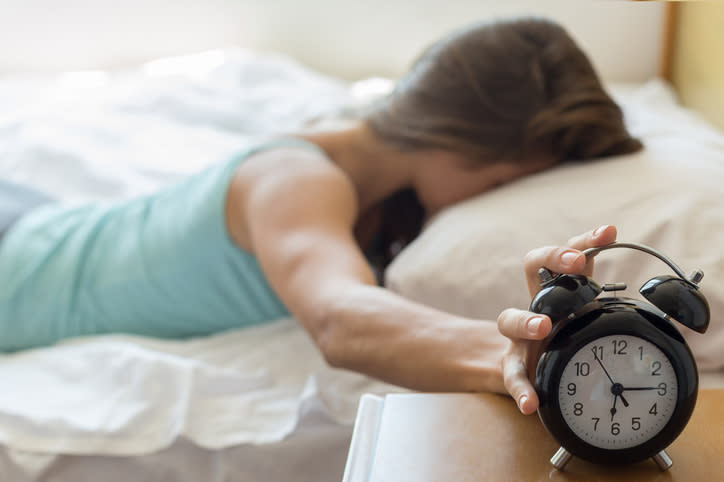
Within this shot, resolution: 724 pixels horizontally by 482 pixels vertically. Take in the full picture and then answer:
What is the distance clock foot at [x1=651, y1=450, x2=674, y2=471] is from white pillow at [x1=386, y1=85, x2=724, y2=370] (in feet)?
0.86

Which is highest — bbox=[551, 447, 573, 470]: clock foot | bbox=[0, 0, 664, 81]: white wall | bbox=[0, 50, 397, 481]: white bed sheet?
bbox=[551, 447, 573, 470]: clock foot

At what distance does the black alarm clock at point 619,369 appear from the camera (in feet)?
1.56

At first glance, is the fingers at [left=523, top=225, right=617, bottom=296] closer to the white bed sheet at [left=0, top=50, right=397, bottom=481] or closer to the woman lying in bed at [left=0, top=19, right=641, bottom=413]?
the woman lying in bed at [left=0, top=19, right=641, bottom=413]

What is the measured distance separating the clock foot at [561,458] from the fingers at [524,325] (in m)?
0.08

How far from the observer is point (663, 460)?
0.49 m

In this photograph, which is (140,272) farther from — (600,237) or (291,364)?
(600,237)

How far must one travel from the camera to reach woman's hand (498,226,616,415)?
494 mm

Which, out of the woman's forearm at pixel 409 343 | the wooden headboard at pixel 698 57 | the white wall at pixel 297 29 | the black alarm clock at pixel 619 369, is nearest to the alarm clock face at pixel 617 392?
the black alarm clock at pixel 619 369

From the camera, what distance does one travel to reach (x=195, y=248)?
1115 mm

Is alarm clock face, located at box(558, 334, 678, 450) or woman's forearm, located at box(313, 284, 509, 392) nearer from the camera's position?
alarm clock face, located at box(558, 334, 678, 450)

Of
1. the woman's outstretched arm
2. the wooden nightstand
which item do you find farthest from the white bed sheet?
the wooden nightstand

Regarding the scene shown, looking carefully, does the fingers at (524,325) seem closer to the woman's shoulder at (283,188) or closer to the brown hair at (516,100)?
the woman's shoulder at (283,188)

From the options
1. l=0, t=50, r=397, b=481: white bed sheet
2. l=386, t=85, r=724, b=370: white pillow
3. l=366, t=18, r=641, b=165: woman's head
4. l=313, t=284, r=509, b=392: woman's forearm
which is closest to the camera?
l=313, t=284, r=509, b=392: woman's forearm

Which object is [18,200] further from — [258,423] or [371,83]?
[371,83]
